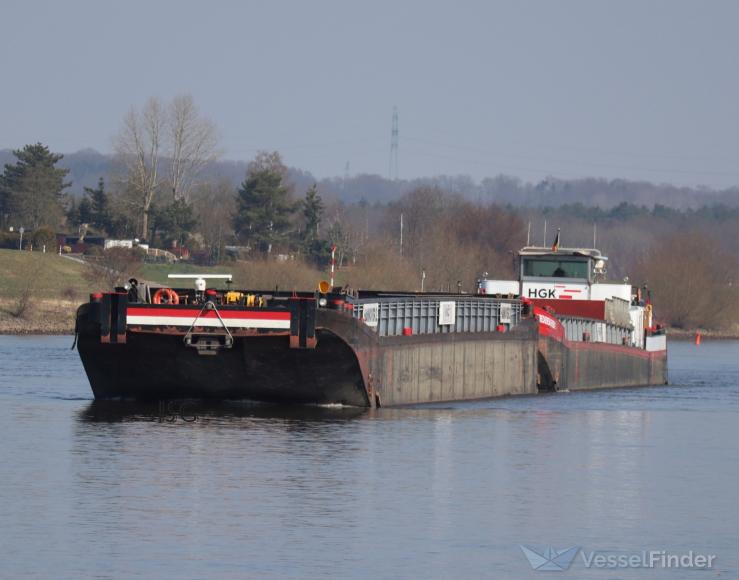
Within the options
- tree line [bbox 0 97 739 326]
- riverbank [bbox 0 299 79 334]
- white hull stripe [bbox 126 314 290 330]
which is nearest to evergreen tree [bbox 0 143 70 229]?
tree line [bbox 0 97 739 326]

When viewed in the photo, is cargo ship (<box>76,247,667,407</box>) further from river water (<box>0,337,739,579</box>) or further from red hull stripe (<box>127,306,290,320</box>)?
river water (<box>0,337,739,579</box>)

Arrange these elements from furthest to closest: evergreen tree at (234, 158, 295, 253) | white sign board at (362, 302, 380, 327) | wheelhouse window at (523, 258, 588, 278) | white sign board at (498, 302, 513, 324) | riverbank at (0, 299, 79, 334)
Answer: evergreen tree at (234, 158, 295, 253), riverbank at (0, 299, 79, 334), wheelhouse window at (523, 258, 588, 278), white sign board at (498, 302, 513, 324), white sign board at (362, 302, 380, 327)

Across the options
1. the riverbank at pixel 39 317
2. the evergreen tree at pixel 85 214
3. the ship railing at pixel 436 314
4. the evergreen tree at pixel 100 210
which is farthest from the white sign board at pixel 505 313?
the evergreen tree at pixel 85 214

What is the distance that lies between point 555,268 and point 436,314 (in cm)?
1469

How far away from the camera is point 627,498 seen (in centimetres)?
2680

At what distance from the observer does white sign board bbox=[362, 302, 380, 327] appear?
123 feet

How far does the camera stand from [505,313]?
45.9 meters

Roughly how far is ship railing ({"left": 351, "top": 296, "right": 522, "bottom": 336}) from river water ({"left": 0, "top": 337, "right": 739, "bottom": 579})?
7.39ft

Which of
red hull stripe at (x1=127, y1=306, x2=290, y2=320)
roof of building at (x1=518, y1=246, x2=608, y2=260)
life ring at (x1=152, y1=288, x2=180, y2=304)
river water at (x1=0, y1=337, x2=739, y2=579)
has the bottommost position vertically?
river water at (x1=0, y1=337, x2=739, y2=579)

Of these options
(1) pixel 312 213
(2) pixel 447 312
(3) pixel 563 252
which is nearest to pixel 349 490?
(2) pixel 447 312

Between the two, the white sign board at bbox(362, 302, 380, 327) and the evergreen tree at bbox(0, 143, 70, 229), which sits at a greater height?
the evergreen tree at bbox(0, 143, 70, 229)

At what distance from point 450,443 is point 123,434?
648 centimetres

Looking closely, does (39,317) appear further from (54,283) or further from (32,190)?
(32,190)

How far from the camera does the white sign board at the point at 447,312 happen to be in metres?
42.2
